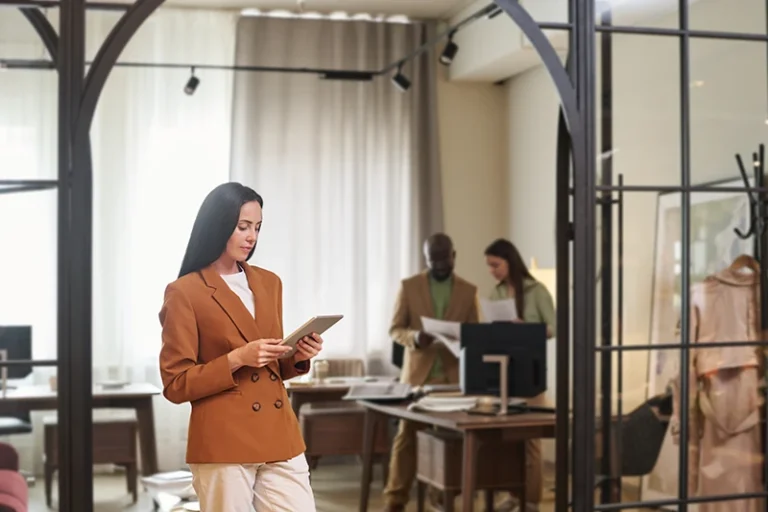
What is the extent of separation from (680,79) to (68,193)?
7.62 ft

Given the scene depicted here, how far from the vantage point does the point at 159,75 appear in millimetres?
8508

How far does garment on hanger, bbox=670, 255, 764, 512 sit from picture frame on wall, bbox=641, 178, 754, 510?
55 millimetres

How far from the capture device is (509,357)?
5809 millimetres

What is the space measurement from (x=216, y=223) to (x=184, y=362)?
43 cm

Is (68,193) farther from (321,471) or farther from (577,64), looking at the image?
(321,471)

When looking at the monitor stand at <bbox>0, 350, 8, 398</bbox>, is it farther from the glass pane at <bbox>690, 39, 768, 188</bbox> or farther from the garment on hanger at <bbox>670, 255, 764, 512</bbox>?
the glass pane at <bbox>690, 39, 768, 188</bbox>

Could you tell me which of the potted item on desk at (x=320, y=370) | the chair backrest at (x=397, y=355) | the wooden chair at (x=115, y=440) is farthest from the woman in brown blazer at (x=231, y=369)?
the chair backrest at (x=397, y=355)

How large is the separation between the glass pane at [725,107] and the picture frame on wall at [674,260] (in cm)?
9


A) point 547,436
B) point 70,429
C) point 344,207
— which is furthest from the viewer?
point 344,207

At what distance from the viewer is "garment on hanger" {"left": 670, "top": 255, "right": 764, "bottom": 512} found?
435cm

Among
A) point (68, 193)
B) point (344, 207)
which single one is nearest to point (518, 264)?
point (344, 207)

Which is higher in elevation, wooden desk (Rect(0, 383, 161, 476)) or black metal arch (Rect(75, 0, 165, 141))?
black metal arch (Rect(75, 0, 165, 141))

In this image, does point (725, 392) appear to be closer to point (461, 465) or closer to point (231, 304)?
point (461, 465)

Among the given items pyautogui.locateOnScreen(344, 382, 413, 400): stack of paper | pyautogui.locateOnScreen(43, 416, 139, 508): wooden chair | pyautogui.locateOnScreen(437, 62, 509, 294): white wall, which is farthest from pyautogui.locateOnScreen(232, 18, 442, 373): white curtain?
pyautogui.locateOnScreen(43, 416, 139, 508): wooden chair
